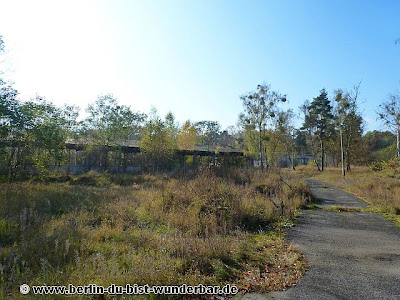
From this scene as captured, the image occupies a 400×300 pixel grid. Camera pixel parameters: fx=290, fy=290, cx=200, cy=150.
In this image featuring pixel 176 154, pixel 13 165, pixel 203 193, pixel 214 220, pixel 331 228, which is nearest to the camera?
pixel 214 220

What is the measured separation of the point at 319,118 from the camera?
48.9m

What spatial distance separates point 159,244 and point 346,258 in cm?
371

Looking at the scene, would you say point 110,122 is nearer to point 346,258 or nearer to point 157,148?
point 157,148

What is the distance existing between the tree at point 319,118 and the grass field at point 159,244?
41436 millimetres

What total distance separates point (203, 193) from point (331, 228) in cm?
405

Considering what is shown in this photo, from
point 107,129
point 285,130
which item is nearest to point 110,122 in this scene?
point 107,129

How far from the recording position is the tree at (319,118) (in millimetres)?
47806

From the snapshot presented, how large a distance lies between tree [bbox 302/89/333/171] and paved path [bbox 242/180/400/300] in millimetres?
40286

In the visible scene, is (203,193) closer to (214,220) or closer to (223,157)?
(214,220)

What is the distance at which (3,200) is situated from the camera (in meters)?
9.88

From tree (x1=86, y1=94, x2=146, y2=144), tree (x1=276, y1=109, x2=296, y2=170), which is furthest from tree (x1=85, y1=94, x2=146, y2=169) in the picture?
tree (x1=276, y1=109, x2=296, y2=170)

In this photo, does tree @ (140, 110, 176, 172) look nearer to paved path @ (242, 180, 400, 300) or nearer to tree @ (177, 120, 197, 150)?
tree @ (177, 120, 197, 150)

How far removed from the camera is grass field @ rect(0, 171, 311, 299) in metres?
4.02

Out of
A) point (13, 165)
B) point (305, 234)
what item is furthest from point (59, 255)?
point (13, 165)
